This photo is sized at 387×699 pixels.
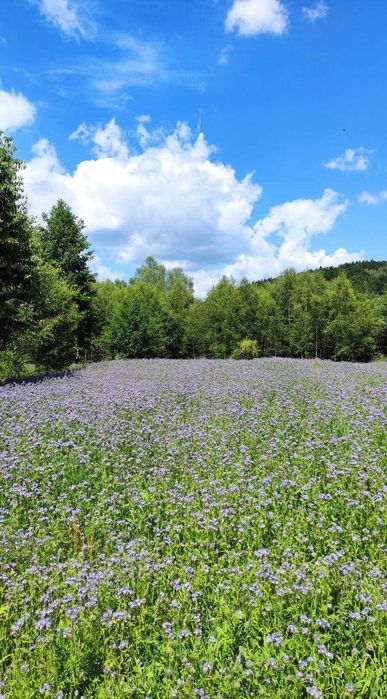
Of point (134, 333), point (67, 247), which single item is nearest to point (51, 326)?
point (67, 247)

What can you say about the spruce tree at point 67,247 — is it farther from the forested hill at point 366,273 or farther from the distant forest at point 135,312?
the forested hill at point 366,273

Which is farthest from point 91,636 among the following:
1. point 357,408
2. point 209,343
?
point 209,343

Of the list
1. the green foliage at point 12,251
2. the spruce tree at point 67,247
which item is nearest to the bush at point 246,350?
the spruce tree at point 67,247

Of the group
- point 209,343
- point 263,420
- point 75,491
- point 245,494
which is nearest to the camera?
point 245,494

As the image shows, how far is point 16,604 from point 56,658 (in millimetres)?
776

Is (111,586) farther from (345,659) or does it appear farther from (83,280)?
(83,280)

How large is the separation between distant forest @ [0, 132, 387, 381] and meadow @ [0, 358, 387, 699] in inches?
443

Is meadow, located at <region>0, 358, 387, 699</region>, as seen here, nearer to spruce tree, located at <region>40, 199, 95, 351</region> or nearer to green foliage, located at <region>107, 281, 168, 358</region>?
spruce tree, located at <region>40, 199, 95, 351</region>

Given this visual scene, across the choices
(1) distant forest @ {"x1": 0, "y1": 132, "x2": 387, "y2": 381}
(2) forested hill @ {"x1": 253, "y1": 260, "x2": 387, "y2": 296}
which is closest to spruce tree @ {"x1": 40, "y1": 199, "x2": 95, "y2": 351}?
(1) distant forest @ {"x1": 0, "y1": 132, "x2": 387, "y2": 381}

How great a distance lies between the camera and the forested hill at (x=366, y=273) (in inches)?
4075

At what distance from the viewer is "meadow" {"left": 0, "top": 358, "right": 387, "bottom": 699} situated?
3.03 m

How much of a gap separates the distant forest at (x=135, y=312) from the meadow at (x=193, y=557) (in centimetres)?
1126

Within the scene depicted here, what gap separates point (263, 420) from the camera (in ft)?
27.3

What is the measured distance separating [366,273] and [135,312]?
345 feet
